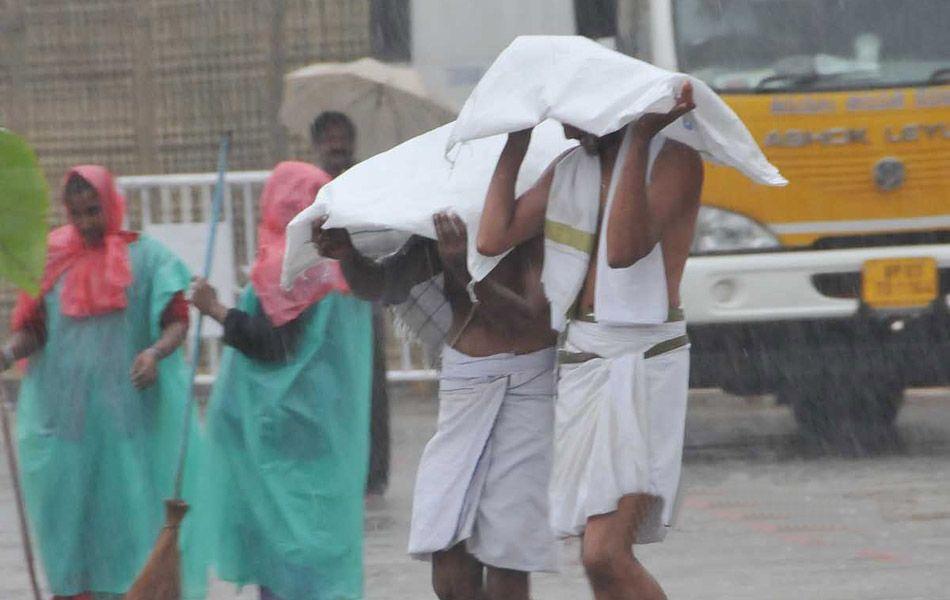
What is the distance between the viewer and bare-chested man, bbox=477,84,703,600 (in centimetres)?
425

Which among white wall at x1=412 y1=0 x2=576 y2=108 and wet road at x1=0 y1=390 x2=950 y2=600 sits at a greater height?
white wall at x1=412 y1=0 x2=576 y2=108

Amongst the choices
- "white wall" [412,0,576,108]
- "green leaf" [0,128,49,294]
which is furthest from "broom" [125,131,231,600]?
"white wall" [412,0,576,108]

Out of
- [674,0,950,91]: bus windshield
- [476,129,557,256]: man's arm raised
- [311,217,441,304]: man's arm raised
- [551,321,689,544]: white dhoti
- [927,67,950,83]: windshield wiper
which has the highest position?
[674,0,950,91]: bus windshield

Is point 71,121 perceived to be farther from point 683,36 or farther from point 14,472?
point 14,472

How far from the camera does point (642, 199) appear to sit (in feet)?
13.7

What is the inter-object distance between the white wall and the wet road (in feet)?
7.49

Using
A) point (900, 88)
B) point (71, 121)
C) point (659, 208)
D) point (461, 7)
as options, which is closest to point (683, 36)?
point (900, 88)

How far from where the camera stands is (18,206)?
4375 mm

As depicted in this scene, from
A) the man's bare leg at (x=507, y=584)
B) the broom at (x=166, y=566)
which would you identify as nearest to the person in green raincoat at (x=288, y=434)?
the broom at (x=166, y=566)

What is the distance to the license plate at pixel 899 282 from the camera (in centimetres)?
860

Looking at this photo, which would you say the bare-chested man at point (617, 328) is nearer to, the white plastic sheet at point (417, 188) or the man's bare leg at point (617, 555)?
the man's bare leg at point (617, 555)

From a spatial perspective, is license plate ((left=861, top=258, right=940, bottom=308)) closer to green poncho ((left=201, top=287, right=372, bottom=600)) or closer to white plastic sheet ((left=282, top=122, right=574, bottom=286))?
green poncho ((left=201, top=287, right=372, bottom=600))

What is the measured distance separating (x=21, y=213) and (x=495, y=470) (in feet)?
4.27

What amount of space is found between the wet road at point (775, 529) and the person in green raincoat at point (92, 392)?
105 cm
